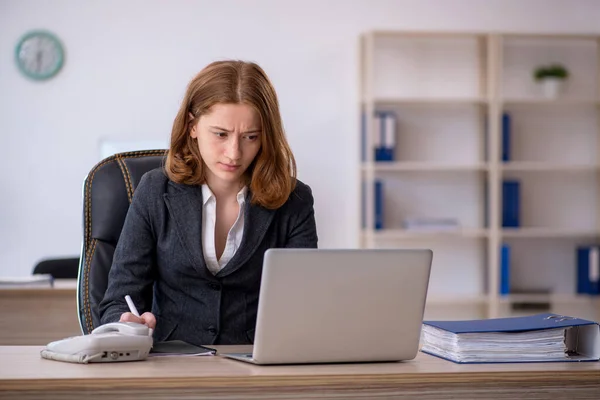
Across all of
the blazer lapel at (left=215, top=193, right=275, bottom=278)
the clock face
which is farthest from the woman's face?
the clock face

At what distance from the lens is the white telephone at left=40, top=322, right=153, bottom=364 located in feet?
4.72

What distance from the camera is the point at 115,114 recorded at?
495cm

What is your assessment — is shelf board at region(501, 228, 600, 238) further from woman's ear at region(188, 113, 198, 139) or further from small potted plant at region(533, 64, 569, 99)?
woman's ear at region(188, 113, 198, 139)

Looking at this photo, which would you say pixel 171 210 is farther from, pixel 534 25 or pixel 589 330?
pixel 534 25

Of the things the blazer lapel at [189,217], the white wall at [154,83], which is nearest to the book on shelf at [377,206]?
the white wall at [154,83]

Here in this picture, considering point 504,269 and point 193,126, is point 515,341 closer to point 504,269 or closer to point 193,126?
point 193,126

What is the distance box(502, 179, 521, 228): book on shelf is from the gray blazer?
3.12 m

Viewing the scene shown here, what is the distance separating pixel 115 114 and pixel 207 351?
140 inches

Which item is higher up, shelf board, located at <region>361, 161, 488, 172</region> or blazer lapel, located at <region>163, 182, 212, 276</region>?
shelf board, located at <region>361, 161, 488, 172</region>

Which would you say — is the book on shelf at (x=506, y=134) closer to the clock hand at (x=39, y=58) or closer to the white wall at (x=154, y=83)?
the white wall at (x=154, y=83)

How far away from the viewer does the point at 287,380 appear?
4.37 feet

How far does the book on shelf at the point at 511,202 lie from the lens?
4980 mm

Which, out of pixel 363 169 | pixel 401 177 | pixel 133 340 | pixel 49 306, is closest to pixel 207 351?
pixel 133 340

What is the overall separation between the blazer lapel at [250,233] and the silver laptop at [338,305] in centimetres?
50
